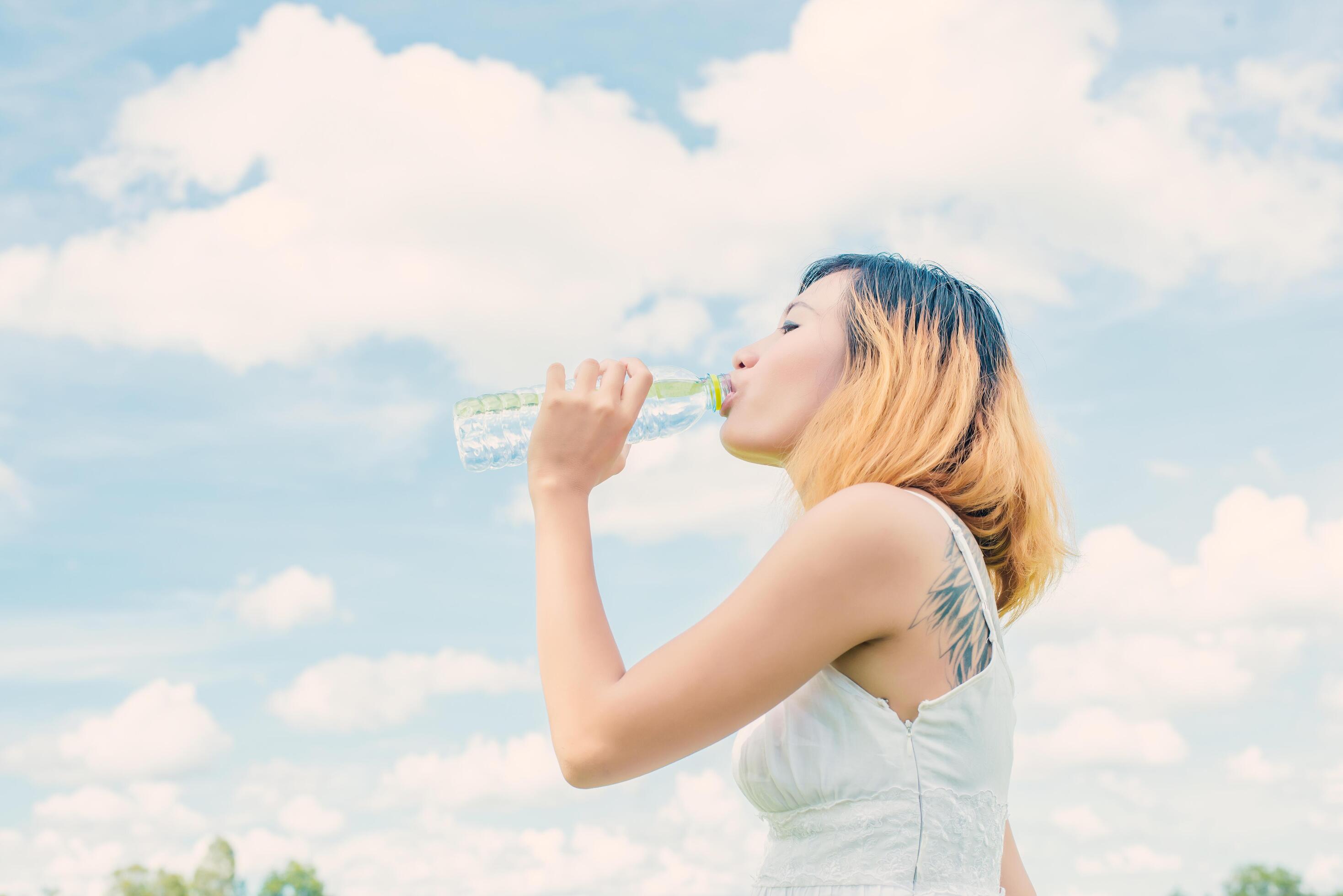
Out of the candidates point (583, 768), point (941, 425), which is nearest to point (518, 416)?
point (941, 425)

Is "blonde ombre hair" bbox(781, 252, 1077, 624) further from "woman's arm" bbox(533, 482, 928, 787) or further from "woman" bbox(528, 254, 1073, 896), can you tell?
"woman's arm" bbox(533, 482, 928, 787)

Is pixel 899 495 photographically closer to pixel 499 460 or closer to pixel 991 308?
pixel 991 308

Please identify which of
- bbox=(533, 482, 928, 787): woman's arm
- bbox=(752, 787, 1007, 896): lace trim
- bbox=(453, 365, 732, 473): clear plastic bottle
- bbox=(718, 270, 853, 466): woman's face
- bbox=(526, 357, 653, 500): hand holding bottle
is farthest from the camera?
bbox=(453, 365, 732, 473): clear plastic bottle

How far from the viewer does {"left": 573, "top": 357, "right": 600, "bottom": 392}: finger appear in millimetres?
2545

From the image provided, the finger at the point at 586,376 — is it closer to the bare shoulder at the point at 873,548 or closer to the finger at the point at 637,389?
the finger at the point at 637,389

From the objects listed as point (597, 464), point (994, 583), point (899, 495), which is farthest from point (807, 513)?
point (994, 583)

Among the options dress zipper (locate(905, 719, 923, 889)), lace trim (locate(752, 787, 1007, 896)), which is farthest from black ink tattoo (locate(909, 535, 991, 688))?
lace trim (locate(752, 787, 1007, 896))

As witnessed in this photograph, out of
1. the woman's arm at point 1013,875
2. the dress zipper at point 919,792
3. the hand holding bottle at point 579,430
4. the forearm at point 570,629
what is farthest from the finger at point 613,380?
the woman's arm at point 1013,875

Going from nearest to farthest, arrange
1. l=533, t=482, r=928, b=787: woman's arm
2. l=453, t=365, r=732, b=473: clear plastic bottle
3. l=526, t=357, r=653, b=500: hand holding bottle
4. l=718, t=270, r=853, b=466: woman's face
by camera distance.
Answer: l=533, t=482, r=928, b=787: woman's arm
l=526, t=357, r=653, b=500: hand holding bottle
l=718, t=270, r=853, b=466: woman's face
l=453, t=365, r=732, b=473: clear plastic bottle

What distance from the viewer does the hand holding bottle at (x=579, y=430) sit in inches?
98.0

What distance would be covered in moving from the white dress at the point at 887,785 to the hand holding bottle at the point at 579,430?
674 millimetres

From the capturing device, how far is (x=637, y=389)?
2.59 metres

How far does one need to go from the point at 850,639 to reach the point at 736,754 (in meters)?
0.50

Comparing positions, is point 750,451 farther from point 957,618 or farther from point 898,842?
point 898,842
